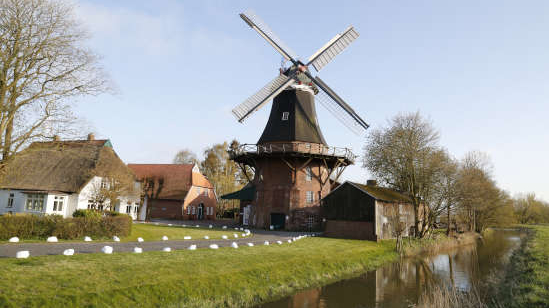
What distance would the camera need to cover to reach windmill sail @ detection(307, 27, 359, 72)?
96.3 ft

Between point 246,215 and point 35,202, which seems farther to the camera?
point 246,215

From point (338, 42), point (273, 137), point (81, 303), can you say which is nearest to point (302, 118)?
point (273, 137)

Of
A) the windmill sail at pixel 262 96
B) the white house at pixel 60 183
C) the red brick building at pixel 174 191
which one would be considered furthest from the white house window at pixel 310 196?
the red brick building at pixel 174 191

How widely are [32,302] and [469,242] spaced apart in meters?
34.2

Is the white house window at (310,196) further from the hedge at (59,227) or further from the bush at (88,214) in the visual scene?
the bush at (88,214)

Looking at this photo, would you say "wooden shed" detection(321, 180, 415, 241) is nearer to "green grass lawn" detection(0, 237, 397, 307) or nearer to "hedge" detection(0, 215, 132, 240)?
"green grass lawn" detection(0, 237, 397, 307)

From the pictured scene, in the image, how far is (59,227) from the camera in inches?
588

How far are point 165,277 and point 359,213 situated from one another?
1685cm

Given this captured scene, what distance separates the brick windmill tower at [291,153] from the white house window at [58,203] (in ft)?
43.4

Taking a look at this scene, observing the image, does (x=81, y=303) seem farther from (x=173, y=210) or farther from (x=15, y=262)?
(x=173, y=210)

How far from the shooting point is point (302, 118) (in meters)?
27.6

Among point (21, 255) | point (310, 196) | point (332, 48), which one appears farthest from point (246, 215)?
point (21, 255)

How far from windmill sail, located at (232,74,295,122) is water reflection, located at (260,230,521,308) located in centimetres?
1563

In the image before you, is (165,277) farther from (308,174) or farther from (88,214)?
(308,174)
